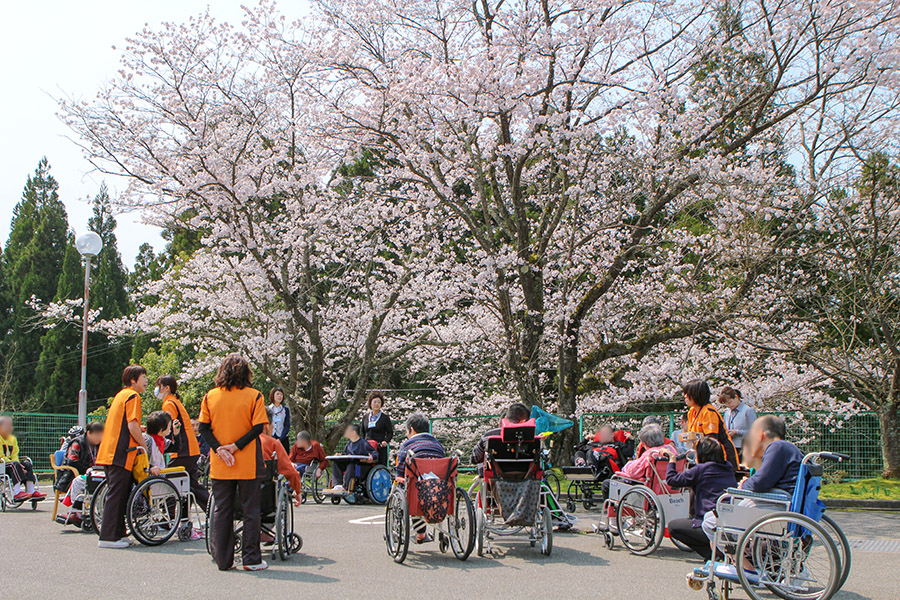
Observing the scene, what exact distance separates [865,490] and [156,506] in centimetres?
1049

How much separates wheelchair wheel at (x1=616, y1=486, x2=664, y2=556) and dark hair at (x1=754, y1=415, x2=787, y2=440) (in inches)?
75.3

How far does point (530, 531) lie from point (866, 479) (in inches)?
390

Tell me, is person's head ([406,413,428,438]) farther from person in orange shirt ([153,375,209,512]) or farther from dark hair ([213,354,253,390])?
person in orange shirt ([153,375,209,512])

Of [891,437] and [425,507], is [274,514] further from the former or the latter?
[891,437]

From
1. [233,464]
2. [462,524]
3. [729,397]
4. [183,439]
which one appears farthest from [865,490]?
[233,464]

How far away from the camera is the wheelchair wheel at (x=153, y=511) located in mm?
7113

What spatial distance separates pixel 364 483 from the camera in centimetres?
1145

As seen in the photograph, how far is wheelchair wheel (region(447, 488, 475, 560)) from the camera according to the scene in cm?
647

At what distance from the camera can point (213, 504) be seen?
241 inches

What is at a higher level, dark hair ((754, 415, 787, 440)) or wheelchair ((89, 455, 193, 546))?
dark hair ((754, 415, 787, 440))

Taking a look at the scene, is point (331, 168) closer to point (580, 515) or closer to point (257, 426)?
point (580, 515)

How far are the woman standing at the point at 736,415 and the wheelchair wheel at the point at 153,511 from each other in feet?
18.4

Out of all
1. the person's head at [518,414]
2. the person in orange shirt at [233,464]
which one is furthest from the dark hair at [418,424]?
the person in orange shirt at [233,464]

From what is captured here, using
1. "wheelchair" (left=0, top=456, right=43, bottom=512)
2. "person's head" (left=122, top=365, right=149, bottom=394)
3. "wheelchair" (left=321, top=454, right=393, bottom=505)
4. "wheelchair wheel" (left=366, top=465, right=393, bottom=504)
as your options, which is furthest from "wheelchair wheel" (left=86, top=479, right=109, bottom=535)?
"wheelchair wheel" (left=366, top=465, right=393, bottom=504)
